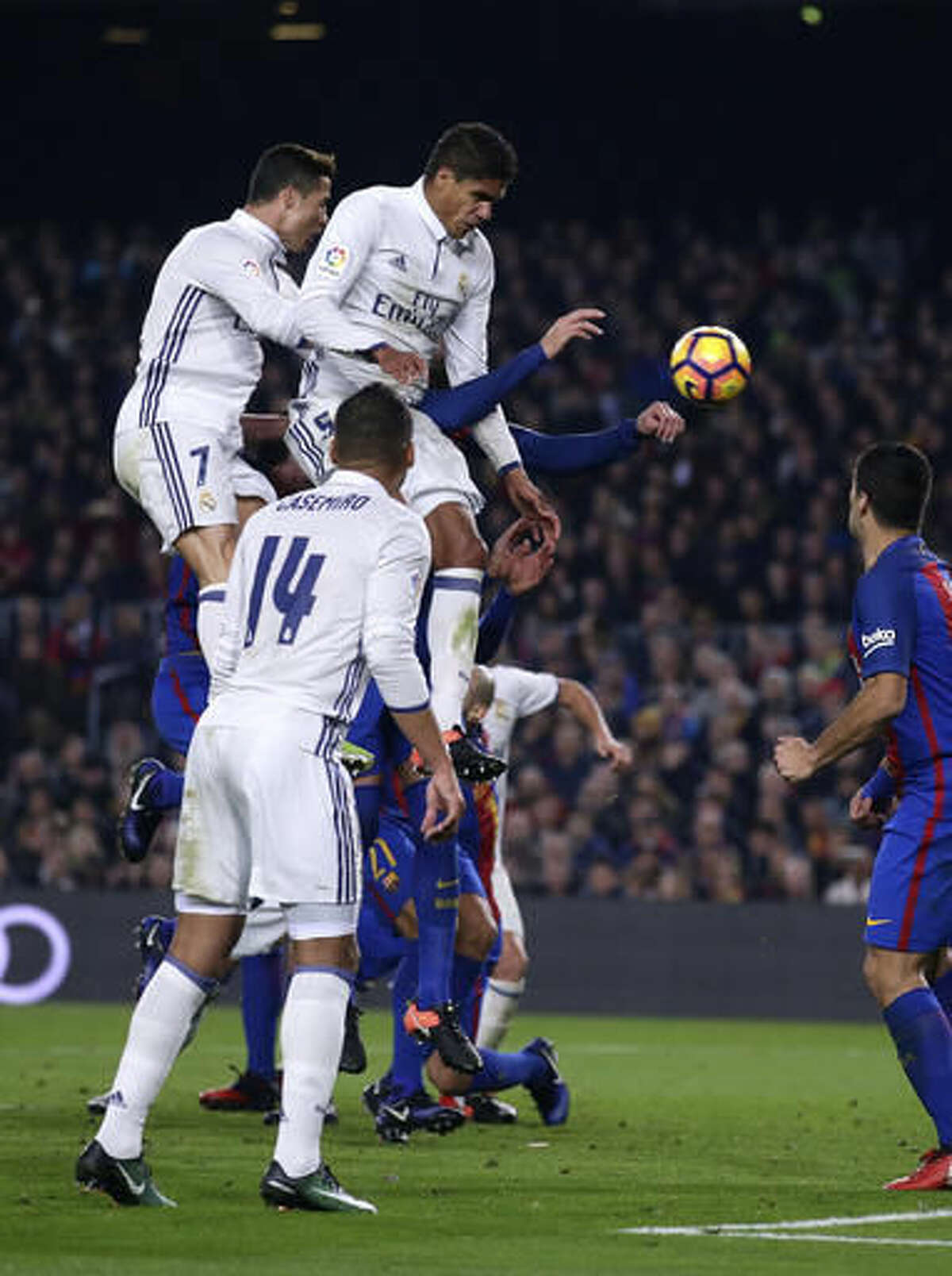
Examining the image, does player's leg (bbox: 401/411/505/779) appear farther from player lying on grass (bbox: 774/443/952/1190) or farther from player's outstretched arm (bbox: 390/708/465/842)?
player's outstretched arm (bbox: 390/708/465/842)

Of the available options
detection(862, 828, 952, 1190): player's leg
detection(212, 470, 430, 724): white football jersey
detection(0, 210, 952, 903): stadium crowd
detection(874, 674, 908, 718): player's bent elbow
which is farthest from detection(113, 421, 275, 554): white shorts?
detection(0, 210, 952, 903): stadium crowd

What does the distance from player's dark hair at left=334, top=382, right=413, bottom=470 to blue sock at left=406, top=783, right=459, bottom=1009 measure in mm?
2254

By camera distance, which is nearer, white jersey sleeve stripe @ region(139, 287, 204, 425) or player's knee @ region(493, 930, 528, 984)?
white jersey sleeve stripe @ region(139, 287, 204, 425)

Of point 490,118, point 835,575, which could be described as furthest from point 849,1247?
point 490,118

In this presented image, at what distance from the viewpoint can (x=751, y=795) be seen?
19188 mm

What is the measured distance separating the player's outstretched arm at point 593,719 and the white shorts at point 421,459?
11.3ft

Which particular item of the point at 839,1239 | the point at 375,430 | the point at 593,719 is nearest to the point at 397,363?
the point at 375,430

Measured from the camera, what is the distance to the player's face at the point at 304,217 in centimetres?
975

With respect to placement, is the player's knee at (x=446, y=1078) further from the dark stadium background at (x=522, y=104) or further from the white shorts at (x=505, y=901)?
the dark stadium background at (x=522, y=104)

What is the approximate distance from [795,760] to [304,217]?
126 inches

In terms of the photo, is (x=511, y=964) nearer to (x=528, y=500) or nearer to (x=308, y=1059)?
(x=528, y=500)

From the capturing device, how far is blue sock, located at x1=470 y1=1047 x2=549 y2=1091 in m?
9.52

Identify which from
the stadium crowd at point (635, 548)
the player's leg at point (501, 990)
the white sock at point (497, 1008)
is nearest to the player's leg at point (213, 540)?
the player's leg at point (501, 990)

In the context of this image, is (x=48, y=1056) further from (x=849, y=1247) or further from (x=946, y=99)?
(x=946, y=99)
